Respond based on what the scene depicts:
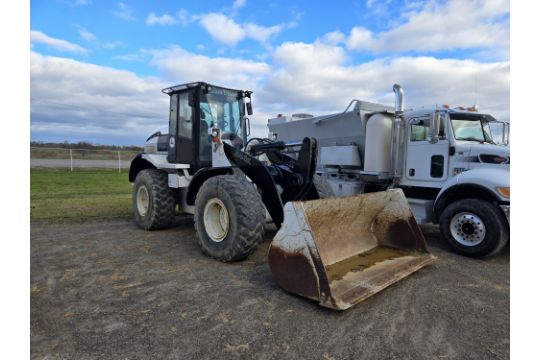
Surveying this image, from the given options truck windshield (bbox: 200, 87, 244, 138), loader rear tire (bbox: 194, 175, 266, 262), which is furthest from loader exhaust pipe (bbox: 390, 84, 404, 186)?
loader rear tire (bbox: 194, 175, 266, 262)

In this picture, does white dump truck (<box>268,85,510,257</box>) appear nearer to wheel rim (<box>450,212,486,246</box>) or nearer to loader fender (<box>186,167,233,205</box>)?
wheel rim (<box>450,212,486,246</box>)

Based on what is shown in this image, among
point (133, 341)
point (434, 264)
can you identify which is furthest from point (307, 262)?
point (434, 264)

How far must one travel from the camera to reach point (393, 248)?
465cm

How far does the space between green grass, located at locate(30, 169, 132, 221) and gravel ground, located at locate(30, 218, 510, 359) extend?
11.9 ft

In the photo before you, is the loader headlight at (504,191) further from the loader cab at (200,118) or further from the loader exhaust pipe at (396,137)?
the loader cab at (200,118)

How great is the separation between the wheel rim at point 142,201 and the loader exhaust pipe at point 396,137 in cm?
495

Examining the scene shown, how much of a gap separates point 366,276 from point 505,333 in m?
1.24

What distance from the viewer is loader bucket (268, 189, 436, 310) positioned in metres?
3.30

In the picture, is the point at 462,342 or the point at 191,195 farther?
the point at 191,195

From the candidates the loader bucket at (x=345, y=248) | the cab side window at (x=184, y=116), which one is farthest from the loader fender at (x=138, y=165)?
the loader bucket at (x=345, y=248)

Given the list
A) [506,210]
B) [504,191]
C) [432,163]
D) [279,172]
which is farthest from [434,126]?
[279,172]

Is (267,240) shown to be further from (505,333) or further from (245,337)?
(505,333)

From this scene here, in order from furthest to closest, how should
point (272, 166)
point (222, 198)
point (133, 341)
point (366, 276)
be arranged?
point (272, 166)
point (222, 198)
point (366, 276)
point (133, 341)

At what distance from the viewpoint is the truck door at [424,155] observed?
6512 millimetres
